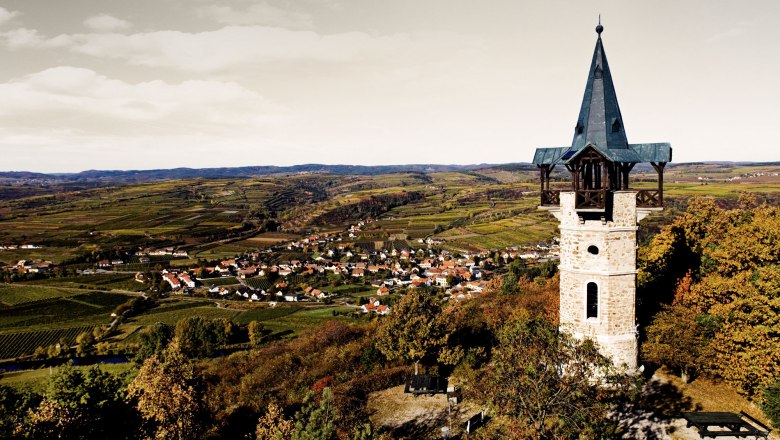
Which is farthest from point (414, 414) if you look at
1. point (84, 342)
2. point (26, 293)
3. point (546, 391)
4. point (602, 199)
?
point (26, 293)

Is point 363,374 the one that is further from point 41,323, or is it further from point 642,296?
point 41,323

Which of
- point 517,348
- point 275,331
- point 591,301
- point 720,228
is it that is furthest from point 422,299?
point 275,331

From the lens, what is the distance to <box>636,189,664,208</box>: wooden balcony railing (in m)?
16.8

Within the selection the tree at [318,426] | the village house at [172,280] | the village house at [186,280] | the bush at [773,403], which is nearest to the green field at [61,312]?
the village house at [172,280]

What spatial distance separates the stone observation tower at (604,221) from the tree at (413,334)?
8.75 m

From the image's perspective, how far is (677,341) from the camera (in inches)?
709

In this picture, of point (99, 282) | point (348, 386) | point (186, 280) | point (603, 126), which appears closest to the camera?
point (603, 126)

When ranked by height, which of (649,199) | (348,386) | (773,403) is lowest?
(348,386)

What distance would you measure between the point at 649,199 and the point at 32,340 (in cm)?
7623

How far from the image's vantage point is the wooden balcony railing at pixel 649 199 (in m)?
16.8

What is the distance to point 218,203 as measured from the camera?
18538cm

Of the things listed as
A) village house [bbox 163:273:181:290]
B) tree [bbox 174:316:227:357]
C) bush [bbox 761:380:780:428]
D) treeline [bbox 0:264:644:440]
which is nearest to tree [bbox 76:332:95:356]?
tree [bbox 174:316:227:357]

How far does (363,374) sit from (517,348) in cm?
1300

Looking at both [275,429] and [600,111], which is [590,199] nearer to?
[600,111]
